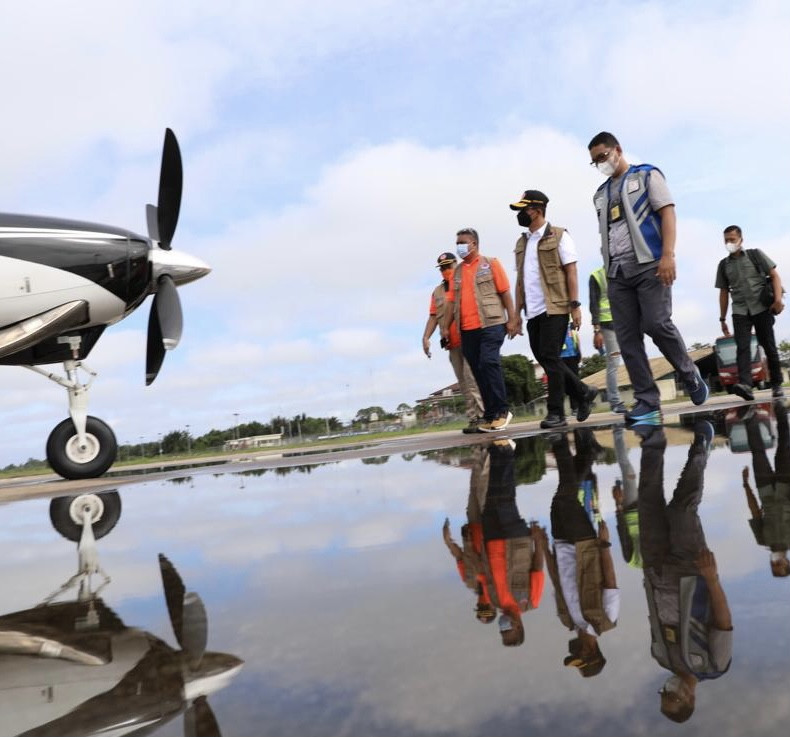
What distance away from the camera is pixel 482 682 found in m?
0.85

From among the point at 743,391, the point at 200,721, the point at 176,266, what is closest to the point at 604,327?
the point at 743,391

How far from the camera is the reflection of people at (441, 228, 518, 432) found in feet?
21.5

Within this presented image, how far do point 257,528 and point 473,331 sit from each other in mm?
4588

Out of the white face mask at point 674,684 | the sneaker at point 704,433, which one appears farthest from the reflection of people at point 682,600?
the sneaker at point 704,433

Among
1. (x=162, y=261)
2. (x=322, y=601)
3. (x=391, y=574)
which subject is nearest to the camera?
(x=322, y=601)

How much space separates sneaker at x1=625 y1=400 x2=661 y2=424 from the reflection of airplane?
3.94 metres

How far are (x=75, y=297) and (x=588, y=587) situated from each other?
260 inches

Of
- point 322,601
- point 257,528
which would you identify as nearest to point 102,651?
point 322,601

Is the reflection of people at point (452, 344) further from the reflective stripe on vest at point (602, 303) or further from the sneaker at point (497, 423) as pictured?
A: the reflective stripe on vest at point (602, 303)

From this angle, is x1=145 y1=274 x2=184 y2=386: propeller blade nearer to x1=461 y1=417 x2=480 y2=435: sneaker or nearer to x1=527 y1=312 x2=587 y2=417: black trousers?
x1=461 y1=417 x2=480 y2=435: sneaker

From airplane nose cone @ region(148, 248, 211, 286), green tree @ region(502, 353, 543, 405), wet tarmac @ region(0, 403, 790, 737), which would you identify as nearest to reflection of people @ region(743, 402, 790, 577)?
wet tarmac @ region(0, 403, 790, 737)

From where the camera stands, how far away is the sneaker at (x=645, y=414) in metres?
4.76

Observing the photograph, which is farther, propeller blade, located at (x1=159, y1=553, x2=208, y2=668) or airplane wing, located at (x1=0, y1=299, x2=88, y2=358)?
airplane wing, located at (x1=0, y1=299, x2=88, y2=358)

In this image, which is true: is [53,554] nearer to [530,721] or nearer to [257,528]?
[257,528]
